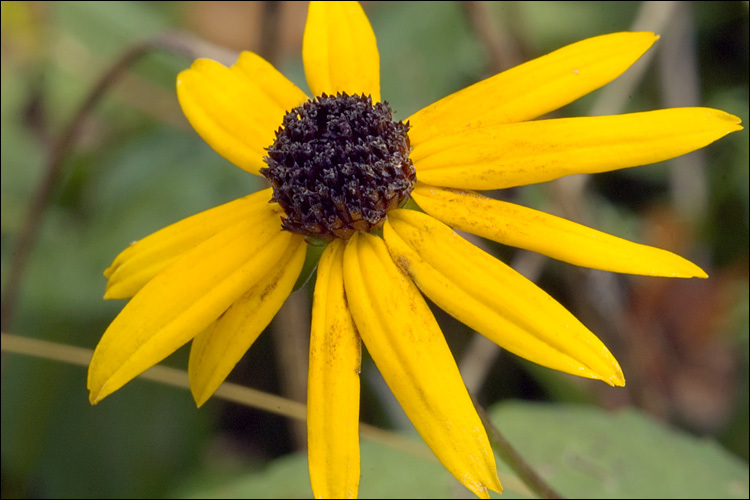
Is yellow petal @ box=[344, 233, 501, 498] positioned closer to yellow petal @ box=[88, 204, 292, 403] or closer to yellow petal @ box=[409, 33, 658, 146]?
yellow petal @ box=[88, 204, 292, 403]

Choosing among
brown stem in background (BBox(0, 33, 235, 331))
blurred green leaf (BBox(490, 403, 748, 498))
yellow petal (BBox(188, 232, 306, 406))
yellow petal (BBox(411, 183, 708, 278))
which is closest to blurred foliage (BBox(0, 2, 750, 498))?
blurred green leaf (BBox(490, 403, 748, 498))

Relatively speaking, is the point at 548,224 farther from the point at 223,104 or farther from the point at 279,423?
the point at 279,423

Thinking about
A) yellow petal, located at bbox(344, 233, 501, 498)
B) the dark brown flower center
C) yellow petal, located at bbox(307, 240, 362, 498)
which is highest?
the dark brown flower center

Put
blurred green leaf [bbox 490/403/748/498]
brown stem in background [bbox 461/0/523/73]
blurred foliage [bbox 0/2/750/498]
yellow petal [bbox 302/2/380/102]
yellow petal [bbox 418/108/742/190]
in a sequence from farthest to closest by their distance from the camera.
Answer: brown stem in background [bbox 461/0/523/73]
blurred foliage [bbox 0/2/750/498]
blurred green leaf [bbox 490/403/748/498]
yellow petal [bbox 302/2/380/102]
yellow petal [bbox 418/108/742/190]

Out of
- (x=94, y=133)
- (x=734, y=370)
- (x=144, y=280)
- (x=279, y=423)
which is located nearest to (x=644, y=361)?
(x=734, y=370)

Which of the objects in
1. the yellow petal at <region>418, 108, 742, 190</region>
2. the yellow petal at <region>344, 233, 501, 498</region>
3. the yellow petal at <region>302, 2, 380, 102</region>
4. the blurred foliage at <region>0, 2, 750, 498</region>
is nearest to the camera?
the yellow petal at <region>344, 233, 501, 498</region>

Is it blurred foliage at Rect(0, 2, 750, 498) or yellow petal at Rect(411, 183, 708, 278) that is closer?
yellow petal at Rect(411, 183, 708, 278)

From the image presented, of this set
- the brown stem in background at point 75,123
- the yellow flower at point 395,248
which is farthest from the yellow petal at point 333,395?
the brown stem in background at point 75,123
